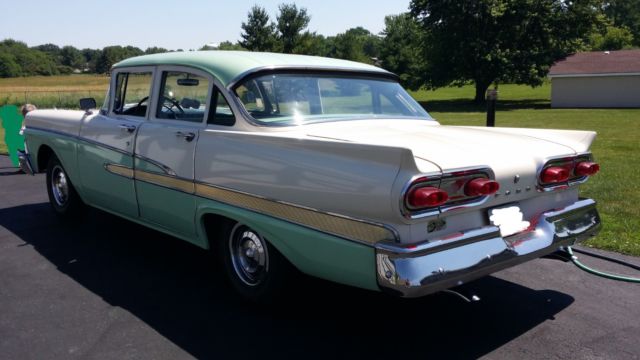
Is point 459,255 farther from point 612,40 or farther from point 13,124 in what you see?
point 612,40

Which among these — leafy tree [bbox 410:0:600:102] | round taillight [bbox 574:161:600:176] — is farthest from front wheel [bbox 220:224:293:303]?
leafy tree [bbox 410:0:600:102]

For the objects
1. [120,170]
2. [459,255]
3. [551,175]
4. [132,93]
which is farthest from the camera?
[132,93]

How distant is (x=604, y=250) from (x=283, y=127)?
3.34m

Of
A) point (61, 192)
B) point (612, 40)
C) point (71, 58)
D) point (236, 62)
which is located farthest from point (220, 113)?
point (71, 58)

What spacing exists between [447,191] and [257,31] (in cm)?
4662

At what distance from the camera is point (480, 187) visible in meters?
3.09

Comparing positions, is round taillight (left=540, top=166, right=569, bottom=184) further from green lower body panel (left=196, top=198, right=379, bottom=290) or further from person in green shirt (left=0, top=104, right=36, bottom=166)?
person in green shirt (left=0, top=104, right=36, bottom=166)

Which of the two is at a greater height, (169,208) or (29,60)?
(29,60)

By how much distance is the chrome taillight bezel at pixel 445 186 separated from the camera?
2.87m

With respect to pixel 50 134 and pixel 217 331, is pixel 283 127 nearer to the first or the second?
pixel 217 331

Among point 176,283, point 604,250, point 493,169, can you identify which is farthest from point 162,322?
point 604,250

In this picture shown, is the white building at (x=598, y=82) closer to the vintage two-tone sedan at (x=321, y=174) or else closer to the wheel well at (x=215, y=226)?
the vintage two-tone sedan at (x=321, y=174)

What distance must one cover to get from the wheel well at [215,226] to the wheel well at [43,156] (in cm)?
326

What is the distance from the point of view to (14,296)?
4297 millimetres
